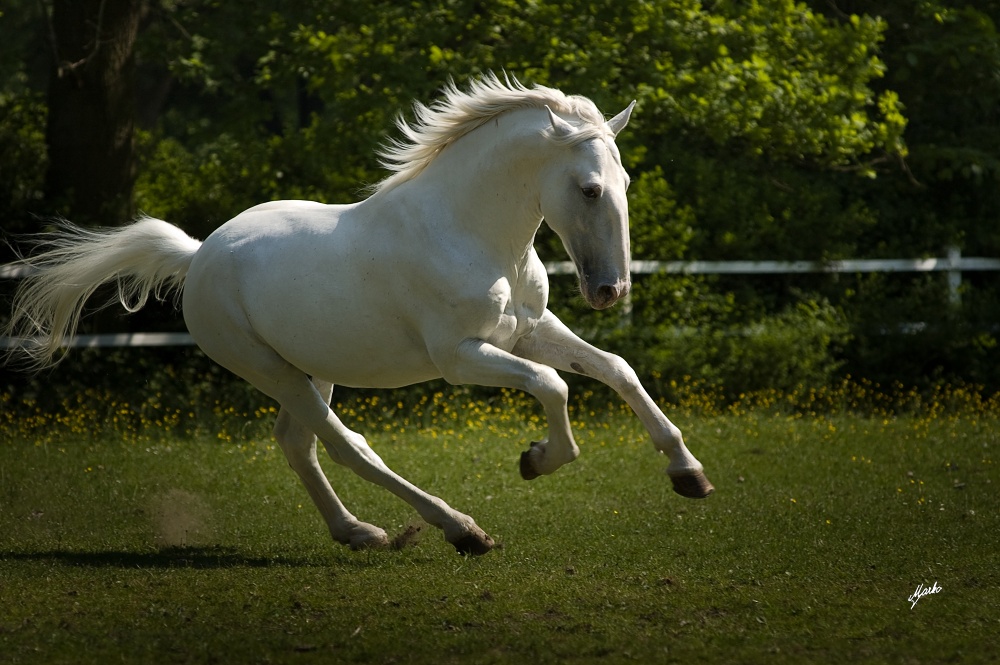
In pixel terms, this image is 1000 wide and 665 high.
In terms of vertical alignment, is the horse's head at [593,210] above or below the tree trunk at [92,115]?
above

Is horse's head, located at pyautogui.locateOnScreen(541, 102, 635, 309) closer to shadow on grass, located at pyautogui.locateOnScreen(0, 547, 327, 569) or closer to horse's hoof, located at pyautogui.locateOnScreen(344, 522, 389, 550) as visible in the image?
horse's hoof, located at pyautogui.locateOnScreen(344, 522, 389, 550)

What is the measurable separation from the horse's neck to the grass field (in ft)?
5.39

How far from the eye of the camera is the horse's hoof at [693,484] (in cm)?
569

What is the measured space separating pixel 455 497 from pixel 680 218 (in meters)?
5.46

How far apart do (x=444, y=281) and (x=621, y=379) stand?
37.9 inches

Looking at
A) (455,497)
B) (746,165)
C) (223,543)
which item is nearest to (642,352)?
(746,165)

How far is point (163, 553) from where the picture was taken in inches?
269

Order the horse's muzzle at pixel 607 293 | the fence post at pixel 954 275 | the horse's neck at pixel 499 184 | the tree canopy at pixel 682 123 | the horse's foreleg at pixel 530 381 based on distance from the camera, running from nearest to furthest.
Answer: the horse's muzzle at pixel 607 293 < the horse's foreleg at pixel 530 381 < the horse's neck at pixel 499 184 < the tree canopy at pixel 682 123 < the fence post at pixel 954 275

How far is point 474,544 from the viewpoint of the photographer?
6234 mm

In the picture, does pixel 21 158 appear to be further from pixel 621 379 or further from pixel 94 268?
pixel 621 379

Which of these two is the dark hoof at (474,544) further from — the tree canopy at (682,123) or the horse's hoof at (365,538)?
the tree canopy at (682,123)

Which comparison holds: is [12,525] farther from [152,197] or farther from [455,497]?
[152,197]

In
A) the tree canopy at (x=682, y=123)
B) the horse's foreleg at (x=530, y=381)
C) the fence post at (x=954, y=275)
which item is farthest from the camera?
the fence post at (x=954, y=275)

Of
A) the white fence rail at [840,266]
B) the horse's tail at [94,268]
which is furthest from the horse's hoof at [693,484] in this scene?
the white fence rail at [840,266]
